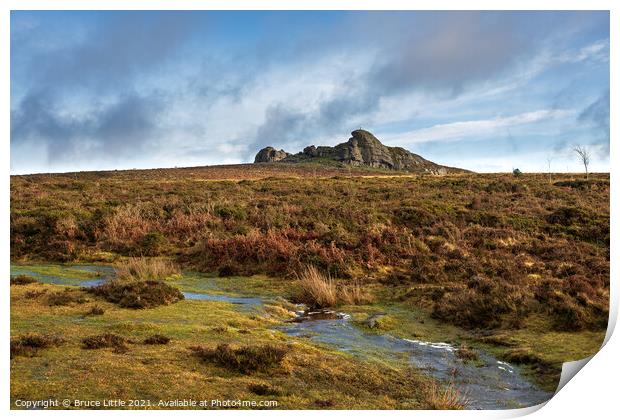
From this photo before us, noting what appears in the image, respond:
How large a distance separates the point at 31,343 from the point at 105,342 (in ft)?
3.80

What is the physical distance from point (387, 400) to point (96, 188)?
41474 millimetres

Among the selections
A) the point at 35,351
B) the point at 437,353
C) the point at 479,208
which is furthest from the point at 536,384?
the point at 479,208

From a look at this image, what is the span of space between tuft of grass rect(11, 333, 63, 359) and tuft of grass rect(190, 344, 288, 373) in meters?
2.41

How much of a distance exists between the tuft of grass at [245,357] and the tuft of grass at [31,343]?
2.41m

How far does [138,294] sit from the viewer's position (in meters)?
12.9

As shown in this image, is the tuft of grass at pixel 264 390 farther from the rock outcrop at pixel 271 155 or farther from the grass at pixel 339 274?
the rock outcrop at pixel 271 155

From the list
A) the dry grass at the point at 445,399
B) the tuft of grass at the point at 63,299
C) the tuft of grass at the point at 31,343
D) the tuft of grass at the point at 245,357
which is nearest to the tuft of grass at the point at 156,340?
the tuft of grass at the point at 245,357

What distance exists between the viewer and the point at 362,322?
40.9ft

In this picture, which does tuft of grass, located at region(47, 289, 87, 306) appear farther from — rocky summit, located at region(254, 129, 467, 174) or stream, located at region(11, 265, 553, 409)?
rocky summit, located at region(254, 129, 467, 174)

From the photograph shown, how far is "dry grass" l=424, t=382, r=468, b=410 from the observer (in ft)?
25.8

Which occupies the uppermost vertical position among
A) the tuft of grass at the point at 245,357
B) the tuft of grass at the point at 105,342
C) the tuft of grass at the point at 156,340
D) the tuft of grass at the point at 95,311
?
the tuft of grass at the point at 95,311

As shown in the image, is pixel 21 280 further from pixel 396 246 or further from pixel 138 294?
pixel 396 246

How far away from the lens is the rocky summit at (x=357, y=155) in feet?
463
